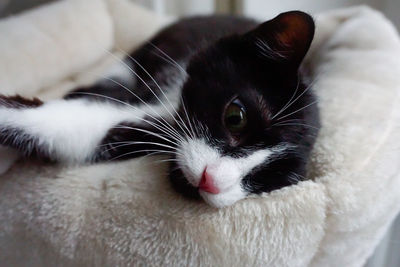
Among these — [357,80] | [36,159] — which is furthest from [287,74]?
[36,159]

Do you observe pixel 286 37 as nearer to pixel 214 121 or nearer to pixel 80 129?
pixel 214 121

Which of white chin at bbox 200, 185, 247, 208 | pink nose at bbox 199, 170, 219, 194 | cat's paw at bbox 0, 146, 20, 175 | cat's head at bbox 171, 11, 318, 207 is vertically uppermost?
cat's paw at bbox 0, 146, 20, 175

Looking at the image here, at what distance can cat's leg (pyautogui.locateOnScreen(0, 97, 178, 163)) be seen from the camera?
743 millimetres

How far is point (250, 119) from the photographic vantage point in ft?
2.24

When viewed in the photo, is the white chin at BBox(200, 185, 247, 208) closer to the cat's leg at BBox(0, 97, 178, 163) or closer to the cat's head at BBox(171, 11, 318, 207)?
the cat's head at BBox(171, 11, 318, 207)

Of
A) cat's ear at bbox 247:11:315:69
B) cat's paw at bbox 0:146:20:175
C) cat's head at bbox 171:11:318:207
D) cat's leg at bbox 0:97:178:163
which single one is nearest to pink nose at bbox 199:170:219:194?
cat's head at bbox 171:11:318:207

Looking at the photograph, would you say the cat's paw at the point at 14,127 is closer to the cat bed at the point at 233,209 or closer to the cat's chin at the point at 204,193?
the cat bed at the point at 233,209

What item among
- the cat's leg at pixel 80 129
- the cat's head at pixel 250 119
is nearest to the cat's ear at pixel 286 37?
the cat's head at pixel 250 119

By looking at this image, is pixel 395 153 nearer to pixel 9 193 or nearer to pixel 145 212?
pixel 145 212

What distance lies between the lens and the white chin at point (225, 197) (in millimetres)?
637

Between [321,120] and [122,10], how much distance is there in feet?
3.41

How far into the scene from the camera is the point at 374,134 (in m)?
0.83

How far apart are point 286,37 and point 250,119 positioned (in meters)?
0.16

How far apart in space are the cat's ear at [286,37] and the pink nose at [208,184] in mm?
261
